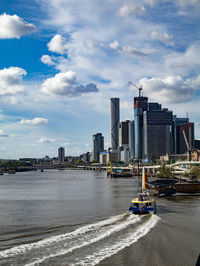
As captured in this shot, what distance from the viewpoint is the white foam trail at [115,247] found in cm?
2740

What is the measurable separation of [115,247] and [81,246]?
3.49 metres

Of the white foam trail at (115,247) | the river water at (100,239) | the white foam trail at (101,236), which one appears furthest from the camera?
the white foam trail at (101,236)

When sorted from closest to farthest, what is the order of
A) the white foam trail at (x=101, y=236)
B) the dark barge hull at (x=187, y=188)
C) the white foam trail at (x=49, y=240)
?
the white foam trail at (x=101, y=236) → the white foam trail at (x=49, y=240) → the dark barge hull at (x=187, y=188)

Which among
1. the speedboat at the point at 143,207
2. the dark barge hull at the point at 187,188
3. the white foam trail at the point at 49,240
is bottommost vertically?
the dark barge hull at the point at 187,188

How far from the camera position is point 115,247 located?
3197 centimetres

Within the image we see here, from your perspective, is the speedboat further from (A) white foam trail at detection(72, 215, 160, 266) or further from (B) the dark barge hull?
(B) the dark barge hull

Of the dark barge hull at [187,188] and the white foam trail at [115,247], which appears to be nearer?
the white foam trail at [115,247]

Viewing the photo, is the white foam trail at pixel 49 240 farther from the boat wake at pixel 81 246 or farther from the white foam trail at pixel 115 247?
the white foam trail at pixel 115 247

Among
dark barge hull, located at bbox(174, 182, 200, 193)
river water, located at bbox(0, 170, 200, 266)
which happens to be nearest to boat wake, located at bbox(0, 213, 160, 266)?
river water, located at bbox(0, 170, 200, 266)

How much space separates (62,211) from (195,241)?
30579mm

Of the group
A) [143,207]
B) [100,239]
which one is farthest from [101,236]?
[143,207]

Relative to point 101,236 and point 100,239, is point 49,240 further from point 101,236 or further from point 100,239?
point 101,236

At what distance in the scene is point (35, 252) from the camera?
30.1m

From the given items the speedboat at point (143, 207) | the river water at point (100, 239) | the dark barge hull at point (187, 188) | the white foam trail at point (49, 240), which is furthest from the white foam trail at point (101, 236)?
the dark barge hull at point (187, 188)
